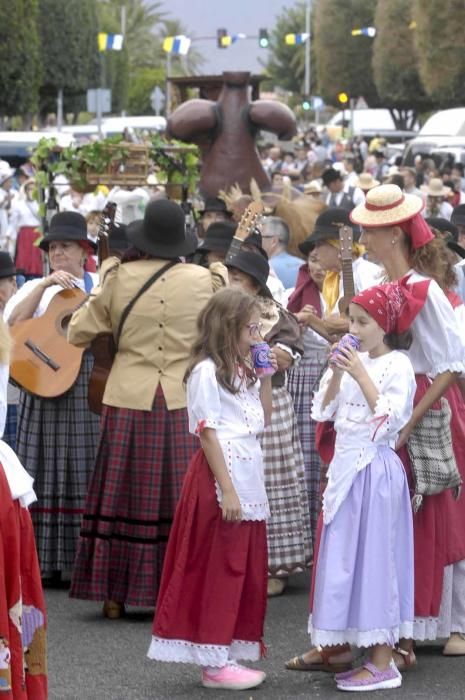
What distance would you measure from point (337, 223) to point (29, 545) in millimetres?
3605

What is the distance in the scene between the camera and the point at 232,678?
6.42 m

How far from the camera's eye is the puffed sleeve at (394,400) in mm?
6297

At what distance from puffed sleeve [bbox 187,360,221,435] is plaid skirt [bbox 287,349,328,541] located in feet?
7.79

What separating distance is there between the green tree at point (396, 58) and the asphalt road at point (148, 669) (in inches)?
2251

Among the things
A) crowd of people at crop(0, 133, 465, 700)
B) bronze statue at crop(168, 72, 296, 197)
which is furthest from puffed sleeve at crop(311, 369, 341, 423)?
bronze statue at crop(168, 72, 296, 197)

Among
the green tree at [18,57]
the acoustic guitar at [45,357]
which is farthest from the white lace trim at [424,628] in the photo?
the green tree at [18,57]

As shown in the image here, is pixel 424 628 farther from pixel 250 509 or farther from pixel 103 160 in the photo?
pixel 103 160

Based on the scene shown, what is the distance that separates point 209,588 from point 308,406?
252 centimetres

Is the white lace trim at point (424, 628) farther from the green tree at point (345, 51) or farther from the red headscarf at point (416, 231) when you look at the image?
the green tree at point (345, 51)

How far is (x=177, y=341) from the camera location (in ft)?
24.3

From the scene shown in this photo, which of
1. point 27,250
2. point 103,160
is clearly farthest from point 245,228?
point 27,250

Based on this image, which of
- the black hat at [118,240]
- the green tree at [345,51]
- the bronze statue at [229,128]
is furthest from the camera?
the green tree at [345,51]

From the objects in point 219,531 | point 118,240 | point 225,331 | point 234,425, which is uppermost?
point 225,331

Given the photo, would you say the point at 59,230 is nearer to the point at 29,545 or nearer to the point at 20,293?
the point at 20,293
